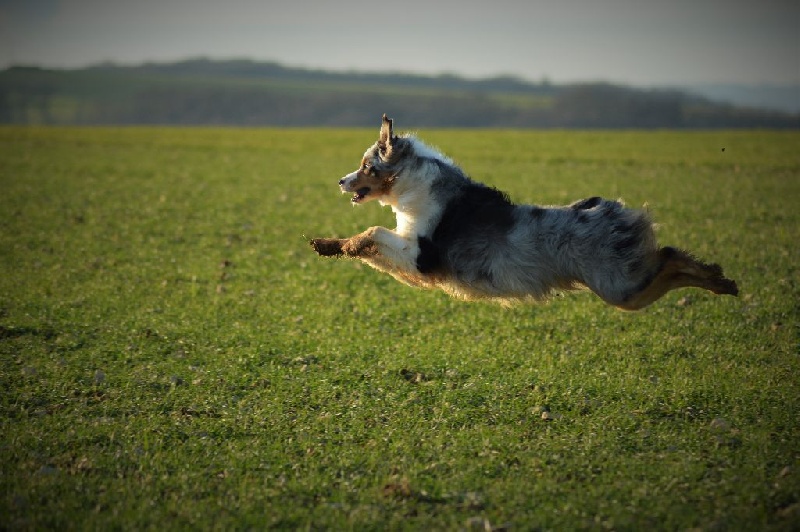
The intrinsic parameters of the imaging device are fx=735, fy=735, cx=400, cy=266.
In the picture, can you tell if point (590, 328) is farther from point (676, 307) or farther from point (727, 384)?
point (727, 384)

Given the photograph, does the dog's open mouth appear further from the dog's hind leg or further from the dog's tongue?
→ the dog's hind leg

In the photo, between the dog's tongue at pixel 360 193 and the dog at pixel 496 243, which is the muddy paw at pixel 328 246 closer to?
the dog at pixel 496 243

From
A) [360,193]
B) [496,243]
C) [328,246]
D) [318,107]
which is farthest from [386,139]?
[318,107]

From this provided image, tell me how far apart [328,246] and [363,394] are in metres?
1.90

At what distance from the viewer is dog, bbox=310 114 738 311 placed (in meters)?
8.11

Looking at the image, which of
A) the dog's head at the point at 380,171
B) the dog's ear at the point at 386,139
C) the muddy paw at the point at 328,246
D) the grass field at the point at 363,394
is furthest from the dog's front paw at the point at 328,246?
the grass field at the point at 363,394

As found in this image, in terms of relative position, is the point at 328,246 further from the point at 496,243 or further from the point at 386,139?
the point at 496,243

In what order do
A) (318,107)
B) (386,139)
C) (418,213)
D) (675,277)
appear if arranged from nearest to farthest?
(675,277), (418,213), (386,139), (318,107)

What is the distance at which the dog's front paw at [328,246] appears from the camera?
357 inches

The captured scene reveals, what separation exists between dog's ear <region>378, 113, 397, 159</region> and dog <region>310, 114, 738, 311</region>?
1 cm

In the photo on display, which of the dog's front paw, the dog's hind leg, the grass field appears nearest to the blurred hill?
the grass field

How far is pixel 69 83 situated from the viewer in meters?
172

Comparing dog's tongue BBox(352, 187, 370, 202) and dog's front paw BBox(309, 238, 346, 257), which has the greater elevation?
dog's tongue BBox(352, 187, 370, 202)

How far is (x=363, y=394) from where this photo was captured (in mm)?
9180
